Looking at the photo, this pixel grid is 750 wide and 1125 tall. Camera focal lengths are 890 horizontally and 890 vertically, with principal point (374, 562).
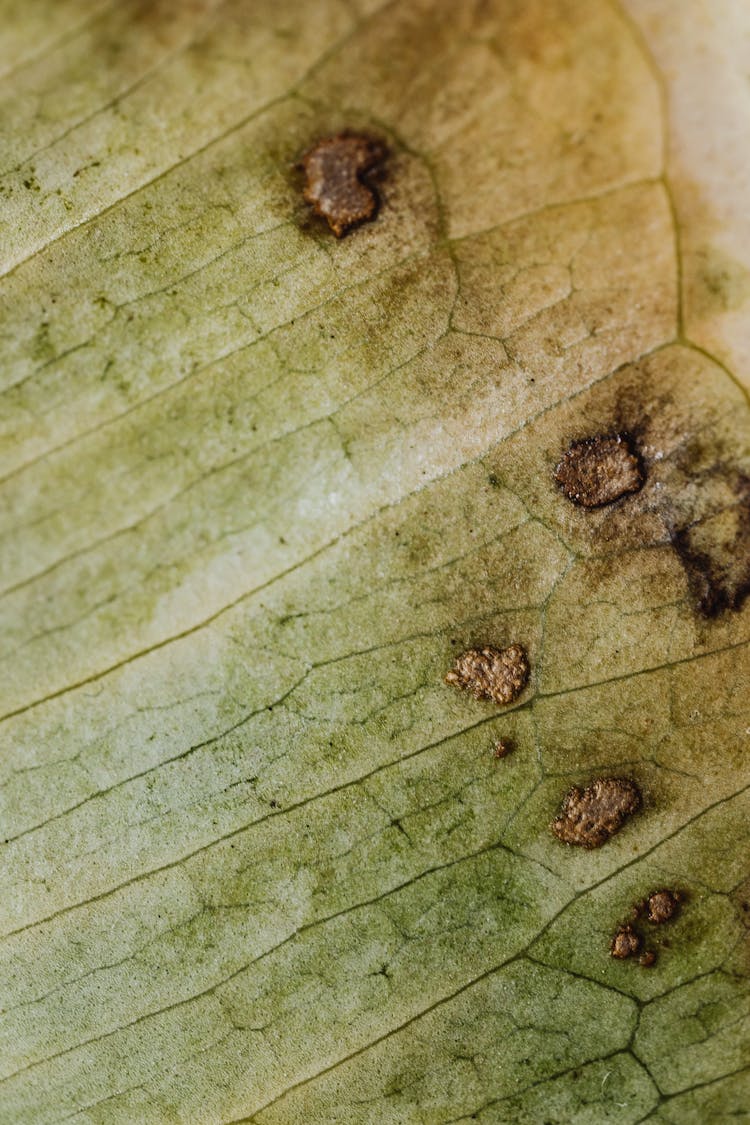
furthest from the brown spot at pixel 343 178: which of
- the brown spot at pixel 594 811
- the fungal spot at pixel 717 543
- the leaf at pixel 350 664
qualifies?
the brown spot at pixel 594 811

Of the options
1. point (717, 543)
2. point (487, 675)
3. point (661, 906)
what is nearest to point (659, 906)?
→ point (661, 906)

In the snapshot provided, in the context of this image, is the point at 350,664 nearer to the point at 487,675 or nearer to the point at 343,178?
the point at 487,675

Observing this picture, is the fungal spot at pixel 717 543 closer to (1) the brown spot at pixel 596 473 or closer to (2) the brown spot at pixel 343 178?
(1) the brown spot at pixel 596 473

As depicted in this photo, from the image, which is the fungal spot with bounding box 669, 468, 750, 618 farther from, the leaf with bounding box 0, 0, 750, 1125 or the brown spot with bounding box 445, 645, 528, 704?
the brown spot with bounding box 445, 645, 528, 704

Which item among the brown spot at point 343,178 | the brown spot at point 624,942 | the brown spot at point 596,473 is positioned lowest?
the brown spot at point 624,942

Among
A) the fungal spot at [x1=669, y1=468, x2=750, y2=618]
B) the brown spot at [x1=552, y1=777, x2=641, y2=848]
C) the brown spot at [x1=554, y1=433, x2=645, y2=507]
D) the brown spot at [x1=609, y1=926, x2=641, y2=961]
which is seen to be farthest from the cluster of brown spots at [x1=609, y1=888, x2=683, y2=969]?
the brown spot at [x1=554, y1=433, x2=645, y2=507]
